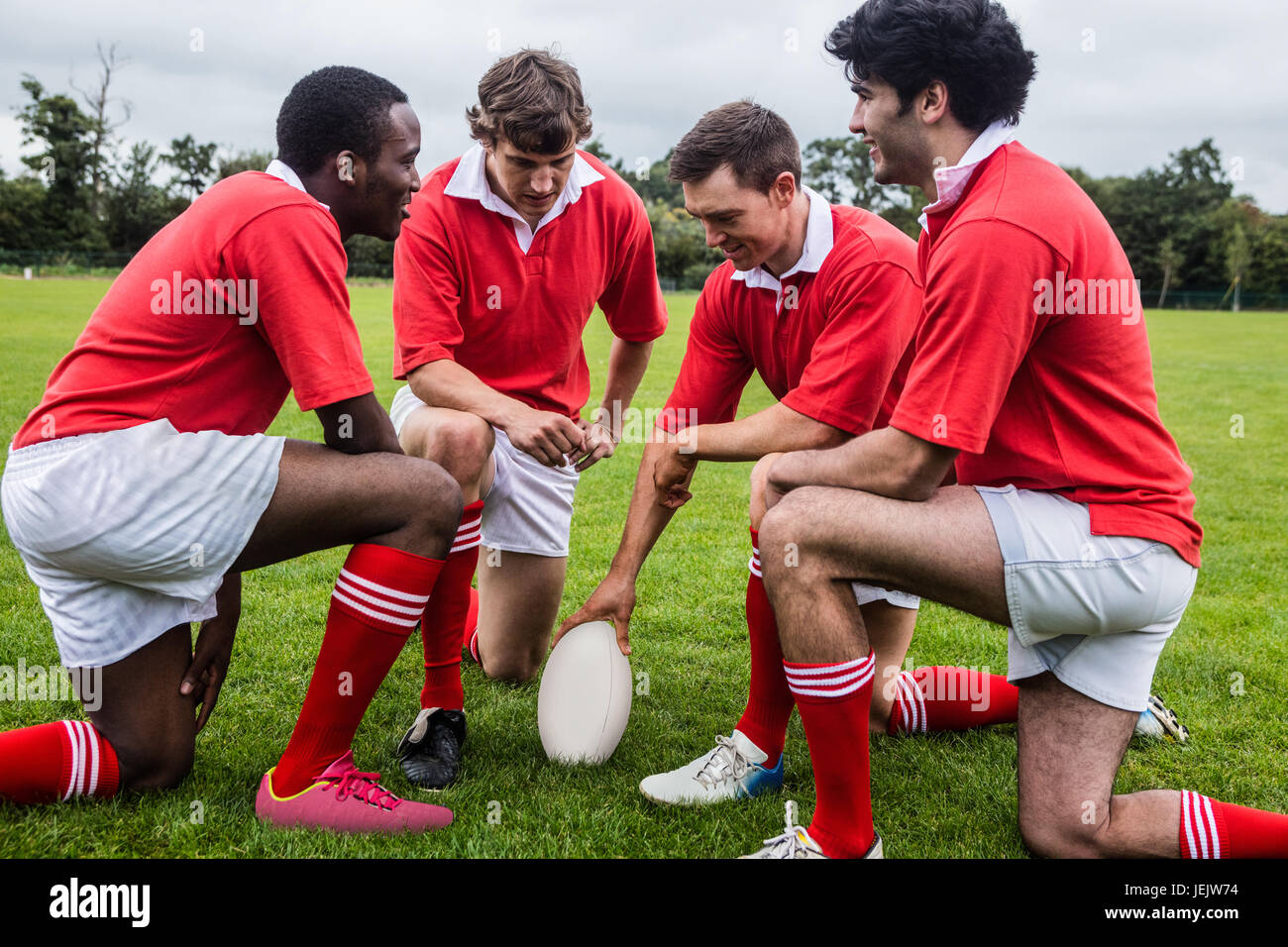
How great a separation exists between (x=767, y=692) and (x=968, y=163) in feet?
5.94

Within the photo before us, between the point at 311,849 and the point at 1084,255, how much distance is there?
2.68 metres

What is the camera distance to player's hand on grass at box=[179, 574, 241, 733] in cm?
315

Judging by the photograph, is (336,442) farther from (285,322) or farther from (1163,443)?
(1163,443)

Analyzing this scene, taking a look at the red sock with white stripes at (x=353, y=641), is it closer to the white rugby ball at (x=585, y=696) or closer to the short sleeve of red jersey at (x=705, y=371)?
the white rugby ball at (x=585, y=696)

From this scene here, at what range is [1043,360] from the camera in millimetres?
2738

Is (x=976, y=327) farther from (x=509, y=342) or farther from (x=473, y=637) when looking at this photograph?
(x=473, y=637)

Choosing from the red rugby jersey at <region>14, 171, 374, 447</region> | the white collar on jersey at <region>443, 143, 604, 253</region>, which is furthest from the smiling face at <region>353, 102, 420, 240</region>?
the white collar on jersey at <region>443, 143, 604, 253</region>

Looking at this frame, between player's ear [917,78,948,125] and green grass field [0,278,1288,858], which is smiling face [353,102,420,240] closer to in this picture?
player's ear [917,78,948,125]

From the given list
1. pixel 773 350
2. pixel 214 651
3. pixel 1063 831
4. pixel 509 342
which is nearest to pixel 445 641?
pixel 214 651

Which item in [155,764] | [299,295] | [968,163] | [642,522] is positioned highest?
[968,163]

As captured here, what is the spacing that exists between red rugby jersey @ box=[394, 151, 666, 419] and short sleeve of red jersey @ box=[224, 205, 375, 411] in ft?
3.69

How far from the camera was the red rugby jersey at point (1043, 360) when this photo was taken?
2553 mm

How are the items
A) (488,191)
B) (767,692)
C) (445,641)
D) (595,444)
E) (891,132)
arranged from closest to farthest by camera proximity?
(891,132) < (767,692) < (595,444) < (445,641) < (488,191)

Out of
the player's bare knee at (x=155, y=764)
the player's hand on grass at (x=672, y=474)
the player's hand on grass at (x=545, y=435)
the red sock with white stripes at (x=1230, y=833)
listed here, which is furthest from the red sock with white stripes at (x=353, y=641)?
the red sock with white stripes at (x=1230, y=833)
